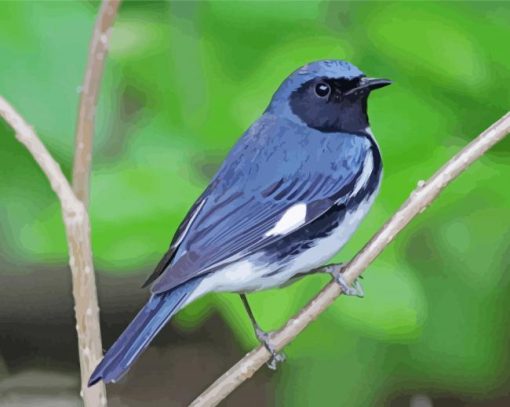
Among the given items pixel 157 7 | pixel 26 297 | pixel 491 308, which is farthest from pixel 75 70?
pixel 491 308

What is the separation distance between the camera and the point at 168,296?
80 cm

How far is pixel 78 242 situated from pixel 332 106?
215mm

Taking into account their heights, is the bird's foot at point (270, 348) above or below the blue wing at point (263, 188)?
below

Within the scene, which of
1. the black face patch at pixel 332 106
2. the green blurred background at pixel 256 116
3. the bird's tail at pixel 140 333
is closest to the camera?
the bird's tail at pixel 140 333

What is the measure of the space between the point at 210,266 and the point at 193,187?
0.23 m

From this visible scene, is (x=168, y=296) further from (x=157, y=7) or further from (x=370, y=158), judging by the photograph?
(x=157, y=7)

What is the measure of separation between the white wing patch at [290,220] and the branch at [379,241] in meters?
0.05

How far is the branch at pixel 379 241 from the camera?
30.9 inches

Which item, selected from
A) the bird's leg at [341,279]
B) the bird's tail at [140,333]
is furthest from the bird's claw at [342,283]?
the bird's tail at [140,333]

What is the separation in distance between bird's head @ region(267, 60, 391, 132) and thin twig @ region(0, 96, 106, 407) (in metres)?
0.17

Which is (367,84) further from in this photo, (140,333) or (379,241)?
(140,333)

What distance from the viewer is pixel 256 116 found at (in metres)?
1.04

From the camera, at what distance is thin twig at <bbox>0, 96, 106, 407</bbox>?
2.72 ft

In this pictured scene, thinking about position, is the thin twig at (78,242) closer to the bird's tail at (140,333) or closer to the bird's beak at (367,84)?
the bird's tail at (140,333)
